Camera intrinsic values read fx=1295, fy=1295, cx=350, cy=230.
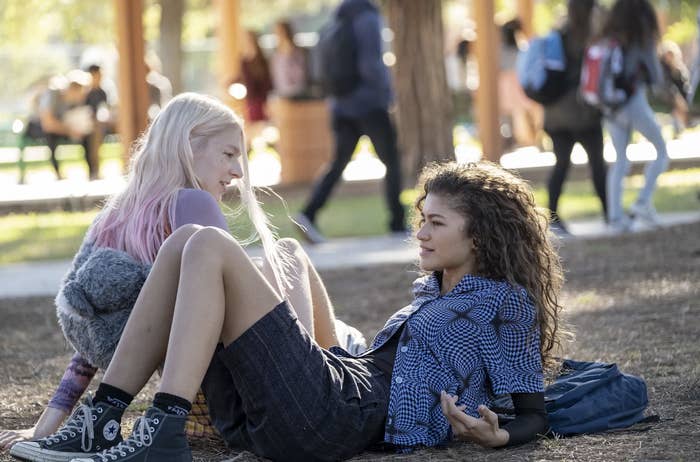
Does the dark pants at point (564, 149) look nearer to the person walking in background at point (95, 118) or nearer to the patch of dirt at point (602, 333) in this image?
the patch of dirt at point (602, 333)

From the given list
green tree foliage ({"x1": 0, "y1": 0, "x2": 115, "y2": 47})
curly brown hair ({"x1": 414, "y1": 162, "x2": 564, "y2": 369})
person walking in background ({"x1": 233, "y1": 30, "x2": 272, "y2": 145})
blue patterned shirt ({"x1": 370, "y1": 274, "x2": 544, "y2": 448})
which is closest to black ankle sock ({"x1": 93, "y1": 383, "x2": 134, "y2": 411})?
blue patterned shirt ({"x1": 370, "y1": 274, "x2": 544, "y2": 448})

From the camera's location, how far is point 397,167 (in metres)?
9.91

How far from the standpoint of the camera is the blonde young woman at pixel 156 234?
3842mm

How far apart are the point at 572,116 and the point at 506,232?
19.8 ft

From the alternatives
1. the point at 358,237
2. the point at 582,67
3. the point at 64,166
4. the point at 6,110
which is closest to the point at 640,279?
the point at 582,67

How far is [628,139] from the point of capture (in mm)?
9820

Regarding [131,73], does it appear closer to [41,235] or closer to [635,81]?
[41,235]

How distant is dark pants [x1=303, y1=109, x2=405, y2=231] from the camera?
978cm

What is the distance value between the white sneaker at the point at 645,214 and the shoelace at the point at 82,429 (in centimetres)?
686

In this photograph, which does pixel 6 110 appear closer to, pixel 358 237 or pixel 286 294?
pixel 358 237

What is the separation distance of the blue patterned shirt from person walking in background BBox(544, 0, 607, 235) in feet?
19.5

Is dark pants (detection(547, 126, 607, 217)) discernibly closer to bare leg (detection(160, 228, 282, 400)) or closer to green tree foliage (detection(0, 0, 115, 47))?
bare leg (detection(160, 228, 282, 400))

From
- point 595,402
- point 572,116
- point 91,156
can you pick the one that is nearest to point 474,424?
point 595,402

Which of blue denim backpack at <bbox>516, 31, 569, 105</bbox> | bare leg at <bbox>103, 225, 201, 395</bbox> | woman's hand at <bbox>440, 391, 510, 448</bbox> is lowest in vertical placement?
woman's hand at <bbox>440, 391, 510, 448</bbox>
